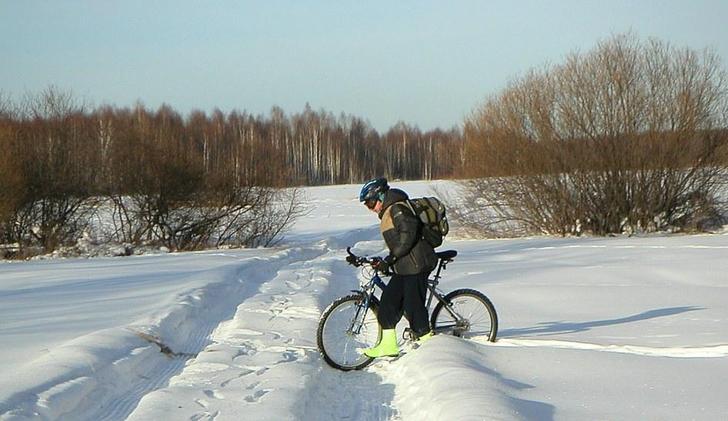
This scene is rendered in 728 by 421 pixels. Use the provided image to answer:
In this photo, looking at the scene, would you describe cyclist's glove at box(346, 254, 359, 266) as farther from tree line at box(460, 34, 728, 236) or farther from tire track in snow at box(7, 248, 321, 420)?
tree line at box(460, 34, 728, 236)

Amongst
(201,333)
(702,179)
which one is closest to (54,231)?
(201,333)

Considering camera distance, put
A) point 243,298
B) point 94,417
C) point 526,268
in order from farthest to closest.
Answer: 1. point 526,268
2. point 243,298
3. point 94,417

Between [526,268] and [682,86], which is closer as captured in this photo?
[526,268]

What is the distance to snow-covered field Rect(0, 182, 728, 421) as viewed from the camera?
594 centimetres

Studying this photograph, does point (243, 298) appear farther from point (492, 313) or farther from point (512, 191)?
point (512, 191)

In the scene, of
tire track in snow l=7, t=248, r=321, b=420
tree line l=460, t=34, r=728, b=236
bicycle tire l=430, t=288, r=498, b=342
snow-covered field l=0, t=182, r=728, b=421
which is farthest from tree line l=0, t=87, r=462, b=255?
bicycle tire l=430, t=288, r=498, b=342

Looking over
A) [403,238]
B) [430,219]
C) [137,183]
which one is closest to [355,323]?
[403,238]

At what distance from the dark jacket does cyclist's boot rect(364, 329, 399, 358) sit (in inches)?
23.7

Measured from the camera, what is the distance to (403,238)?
7.55 metres

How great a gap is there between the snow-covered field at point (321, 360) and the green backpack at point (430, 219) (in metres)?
1.05

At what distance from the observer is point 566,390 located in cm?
623

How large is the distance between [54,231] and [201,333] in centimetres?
2253

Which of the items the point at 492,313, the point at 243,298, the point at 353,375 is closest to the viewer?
the point at 353,375

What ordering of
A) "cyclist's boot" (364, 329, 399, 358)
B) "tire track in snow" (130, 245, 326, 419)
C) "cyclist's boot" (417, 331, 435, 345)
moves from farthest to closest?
"cyclist's boot" (417, 331, 435, 345) → "cyclist's boot" (364, 329, 399, 358) → "tire track in snow" (130, 245, 326, 419)
